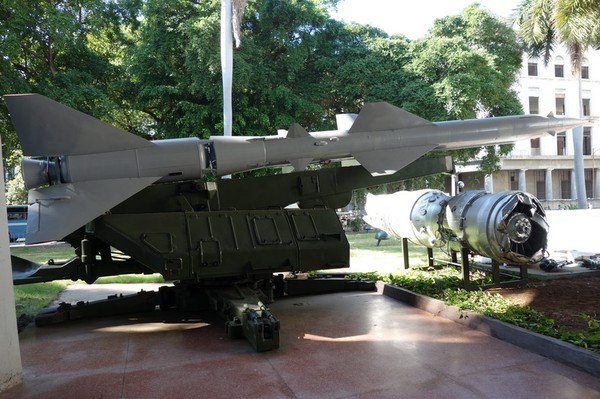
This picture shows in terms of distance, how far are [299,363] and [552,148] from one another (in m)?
34.2

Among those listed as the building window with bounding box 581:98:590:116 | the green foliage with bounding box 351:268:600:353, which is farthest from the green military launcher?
the building window with bounding box 581:98:590:116

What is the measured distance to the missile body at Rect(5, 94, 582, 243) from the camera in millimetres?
4711

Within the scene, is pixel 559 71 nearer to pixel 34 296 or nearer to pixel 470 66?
pixel 470 66

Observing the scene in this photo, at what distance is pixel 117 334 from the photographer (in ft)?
16.3

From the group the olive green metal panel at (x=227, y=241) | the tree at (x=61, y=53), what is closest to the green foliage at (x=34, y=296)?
the olive green metal panel at (x=227, y=241)

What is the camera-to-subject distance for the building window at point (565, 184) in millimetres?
34594

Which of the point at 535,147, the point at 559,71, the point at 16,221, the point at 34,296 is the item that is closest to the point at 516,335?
the point at 34,296

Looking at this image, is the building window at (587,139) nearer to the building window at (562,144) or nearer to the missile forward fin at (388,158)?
the building window at (562,144)

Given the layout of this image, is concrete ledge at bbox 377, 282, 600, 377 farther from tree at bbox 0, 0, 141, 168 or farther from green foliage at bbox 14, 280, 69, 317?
tree at bbox 0, 0, 141, 168

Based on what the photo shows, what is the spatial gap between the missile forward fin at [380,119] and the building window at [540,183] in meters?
31.8

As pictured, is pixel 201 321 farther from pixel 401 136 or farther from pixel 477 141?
pixel 477 141

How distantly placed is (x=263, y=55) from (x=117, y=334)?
11753 mm

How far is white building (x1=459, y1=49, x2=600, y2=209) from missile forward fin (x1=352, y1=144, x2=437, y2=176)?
2591cm

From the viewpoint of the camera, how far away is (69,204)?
4688 millimetres
